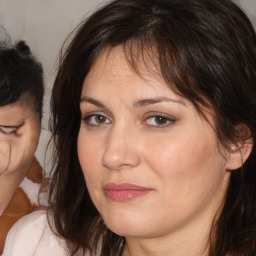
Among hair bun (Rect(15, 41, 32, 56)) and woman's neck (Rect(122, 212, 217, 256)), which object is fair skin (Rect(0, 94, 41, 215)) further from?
woman's neck (Rect(122, 212, 217, 256))

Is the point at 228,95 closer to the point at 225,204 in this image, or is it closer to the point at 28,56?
the point at 225,204

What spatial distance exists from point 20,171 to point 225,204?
52 cm

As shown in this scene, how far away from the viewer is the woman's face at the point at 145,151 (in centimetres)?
122

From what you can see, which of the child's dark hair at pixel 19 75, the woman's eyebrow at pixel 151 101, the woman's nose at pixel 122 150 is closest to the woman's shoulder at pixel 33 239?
the child's dark hair at pixel 19 75

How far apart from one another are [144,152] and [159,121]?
0.07 meters

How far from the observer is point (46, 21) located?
4.78 ft

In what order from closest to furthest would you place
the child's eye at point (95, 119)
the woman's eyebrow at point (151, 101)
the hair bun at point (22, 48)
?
the woman's eyebrow at point (151, 101) → the child's eye at point (95, 119) → the hair bun at point (22, 48)

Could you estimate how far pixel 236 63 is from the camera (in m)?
1.24

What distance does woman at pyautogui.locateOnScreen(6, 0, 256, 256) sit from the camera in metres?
1.21

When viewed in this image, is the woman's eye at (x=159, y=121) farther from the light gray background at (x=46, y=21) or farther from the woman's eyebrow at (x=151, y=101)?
the light gray background at (x=46, y=21)

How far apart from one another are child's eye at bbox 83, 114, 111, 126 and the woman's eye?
12 cm

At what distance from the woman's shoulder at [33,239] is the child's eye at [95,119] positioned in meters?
0.34

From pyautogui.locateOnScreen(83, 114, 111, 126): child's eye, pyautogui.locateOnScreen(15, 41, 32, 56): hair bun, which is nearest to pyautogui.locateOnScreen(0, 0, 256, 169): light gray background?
pyautogui.locateOnScreen(15, 41, 32, 56): hair bun

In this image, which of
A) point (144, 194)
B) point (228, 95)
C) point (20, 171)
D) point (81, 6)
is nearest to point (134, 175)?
point (144, 194)
